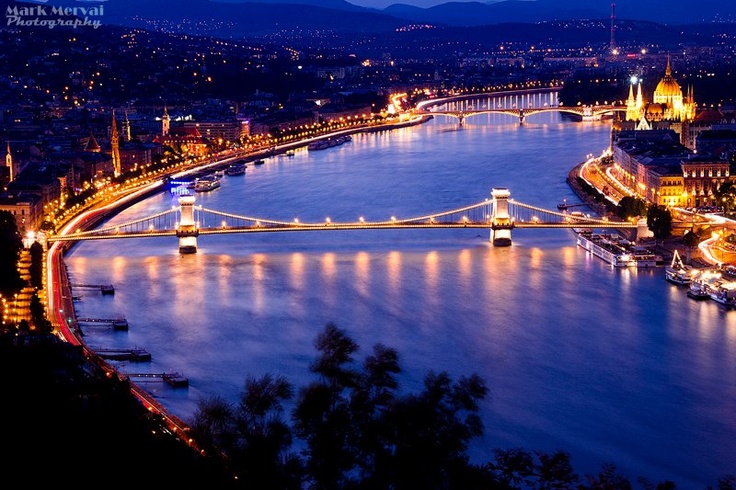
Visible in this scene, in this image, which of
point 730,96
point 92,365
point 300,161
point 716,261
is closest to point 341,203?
point 716,261

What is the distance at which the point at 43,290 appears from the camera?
27.4ft

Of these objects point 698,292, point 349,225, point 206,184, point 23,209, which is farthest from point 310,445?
point 206,184

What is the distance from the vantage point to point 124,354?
6.84m

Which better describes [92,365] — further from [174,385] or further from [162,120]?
[162,120]

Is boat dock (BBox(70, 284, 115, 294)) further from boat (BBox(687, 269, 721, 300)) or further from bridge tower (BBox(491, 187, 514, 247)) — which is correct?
boat (BBox(687, 269, 721, 300))

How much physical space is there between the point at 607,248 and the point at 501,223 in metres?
0.90

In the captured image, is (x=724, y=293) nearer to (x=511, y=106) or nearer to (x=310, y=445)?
(x=310, y=445)

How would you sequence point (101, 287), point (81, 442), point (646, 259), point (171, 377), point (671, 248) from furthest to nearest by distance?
1. point (671, 248)
2. point (646, 259)
3. point (101, 287)
4. point (171, 377)
5. point (81, 442)

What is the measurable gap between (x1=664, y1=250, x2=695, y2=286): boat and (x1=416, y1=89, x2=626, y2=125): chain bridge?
14.2m

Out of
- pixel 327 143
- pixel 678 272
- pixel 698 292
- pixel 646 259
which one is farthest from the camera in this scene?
pixel 327 143

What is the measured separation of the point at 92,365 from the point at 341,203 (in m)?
6.79

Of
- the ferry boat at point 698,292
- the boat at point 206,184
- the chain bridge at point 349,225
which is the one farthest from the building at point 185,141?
the ferry boat at point 698,292

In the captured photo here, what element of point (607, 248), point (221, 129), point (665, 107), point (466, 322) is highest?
point (665, 107)

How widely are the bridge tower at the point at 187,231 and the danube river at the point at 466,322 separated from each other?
10 cm
